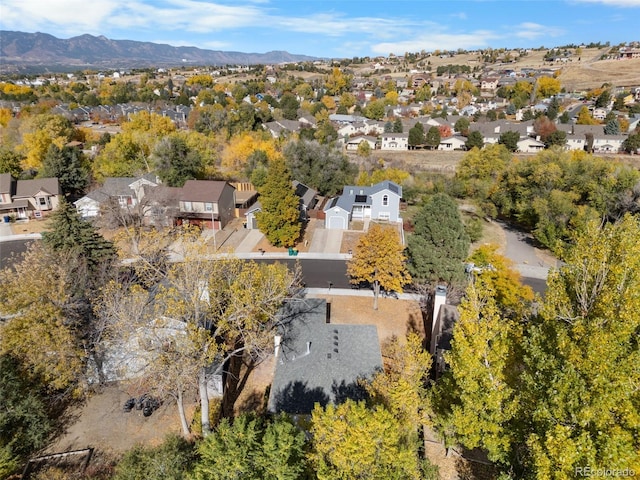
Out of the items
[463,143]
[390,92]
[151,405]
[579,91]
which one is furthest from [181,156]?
[579,91]

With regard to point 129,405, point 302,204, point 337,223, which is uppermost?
point 302,204

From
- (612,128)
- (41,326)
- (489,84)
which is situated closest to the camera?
(41,326)

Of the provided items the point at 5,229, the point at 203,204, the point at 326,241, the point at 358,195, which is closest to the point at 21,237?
the point at 5,229

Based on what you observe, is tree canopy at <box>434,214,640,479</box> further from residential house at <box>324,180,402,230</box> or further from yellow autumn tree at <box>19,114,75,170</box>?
yellow autumn tree at <box>19,114,75,170</box>

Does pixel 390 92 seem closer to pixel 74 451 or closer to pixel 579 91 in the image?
pixel 579 91

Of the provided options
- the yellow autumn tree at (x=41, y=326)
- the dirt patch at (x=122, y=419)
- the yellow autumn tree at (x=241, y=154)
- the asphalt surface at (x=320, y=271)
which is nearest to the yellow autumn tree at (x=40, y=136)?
the asphalt surface at (x=320, y=271)

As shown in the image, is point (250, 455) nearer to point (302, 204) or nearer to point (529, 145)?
point (302, 204)
